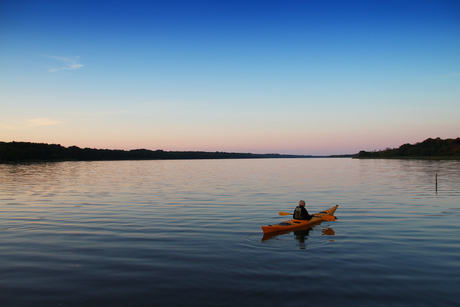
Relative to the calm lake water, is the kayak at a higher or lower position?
higher

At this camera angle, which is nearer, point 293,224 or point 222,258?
point 222,258

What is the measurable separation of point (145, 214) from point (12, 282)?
11065 mm

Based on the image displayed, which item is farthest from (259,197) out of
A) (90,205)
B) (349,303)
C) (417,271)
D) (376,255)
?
(349,303)

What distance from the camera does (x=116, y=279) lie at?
8.79 meters

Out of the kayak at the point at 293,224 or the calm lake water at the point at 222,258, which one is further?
the kayak at the point at 293,224

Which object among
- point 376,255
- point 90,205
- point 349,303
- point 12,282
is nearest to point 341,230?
point 376,255

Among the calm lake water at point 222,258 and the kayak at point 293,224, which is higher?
the kayak at point 293,224

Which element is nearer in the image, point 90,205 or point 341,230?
point 341,230

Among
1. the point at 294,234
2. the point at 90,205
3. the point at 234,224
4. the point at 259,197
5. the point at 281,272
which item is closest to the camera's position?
the point at 281,272

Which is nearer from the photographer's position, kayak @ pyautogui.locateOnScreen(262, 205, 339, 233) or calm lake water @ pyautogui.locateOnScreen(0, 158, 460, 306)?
calm lake water @ pyautogui.locateOnScreen(0, 158, 460, 306)

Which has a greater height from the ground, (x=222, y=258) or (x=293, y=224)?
(x=293, y=224)

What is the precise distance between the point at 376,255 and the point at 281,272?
424cm

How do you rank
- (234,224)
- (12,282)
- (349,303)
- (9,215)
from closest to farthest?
(349,303), (12,282), (234,224), (9,215)

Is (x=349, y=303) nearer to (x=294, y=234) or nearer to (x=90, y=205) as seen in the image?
(x=294, y=234)
